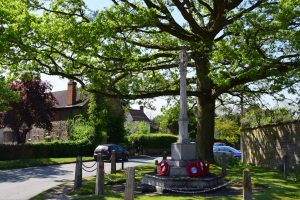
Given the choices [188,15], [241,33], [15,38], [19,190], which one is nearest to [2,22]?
[15,38]

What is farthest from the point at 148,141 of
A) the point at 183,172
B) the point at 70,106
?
the point at 183,172

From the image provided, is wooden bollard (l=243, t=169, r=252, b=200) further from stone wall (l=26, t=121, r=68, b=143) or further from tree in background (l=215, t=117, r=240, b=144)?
tree in background (l=215, t=117, r=240, b=144)

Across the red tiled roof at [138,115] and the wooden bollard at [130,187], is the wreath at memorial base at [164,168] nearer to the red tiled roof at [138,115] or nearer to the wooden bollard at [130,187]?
the wooden bollard at [130,187]

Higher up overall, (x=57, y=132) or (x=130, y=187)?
(x=57, y=132)

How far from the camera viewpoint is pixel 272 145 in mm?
25062

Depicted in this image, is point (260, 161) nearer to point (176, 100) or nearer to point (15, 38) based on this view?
point (176, 100)

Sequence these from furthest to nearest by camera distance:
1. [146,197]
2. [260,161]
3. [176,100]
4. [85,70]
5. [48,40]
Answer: [176,100] < [260,161] < [85,70] < [48,40] < [146,197]

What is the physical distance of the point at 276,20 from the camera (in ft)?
60.1

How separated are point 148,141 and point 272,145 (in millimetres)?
31200

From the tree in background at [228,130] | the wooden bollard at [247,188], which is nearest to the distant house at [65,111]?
the tree in background at [228,130]

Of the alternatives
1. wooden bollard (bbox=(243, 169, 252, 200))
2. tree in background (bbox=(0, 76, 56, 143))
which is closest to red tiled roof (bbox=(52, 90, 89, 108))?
tree in background (bbox=(0, 76, 56, 143))

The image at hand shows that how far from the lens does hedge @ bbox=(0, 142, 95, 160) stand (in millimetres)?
38200

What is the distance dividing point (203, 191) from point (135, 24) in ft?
30.0

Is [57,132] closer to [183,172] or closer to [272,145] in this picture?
[272,145]
